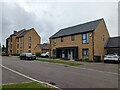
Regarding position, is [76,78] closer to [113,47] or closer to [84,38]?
[84,38]

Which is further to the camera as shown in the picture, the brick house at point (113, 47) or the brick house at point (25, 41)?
the brick house at point (25, 41)

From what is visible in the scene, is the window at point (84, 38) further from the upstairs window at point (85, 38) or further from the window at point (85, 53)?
the window at point (85, 53)

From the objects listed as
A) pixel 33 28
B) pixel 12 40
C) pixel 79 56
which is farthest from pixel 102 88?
pixel 12 40

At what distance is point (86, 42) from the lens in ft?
63.2

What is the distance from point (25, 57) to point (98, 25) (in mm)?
16610

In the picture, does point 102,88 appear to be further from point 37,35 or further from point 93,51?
point 37,35

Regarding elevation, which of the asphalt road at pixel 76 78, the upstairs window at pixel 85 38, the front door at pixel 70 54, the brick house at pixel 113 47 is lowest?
the asphalt road at pixel 76 78

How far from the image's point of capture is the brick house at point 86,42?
18328 millimetres

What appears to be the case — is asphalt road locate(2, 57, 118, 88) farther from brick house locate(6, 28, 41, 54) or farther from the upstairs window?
brick house locate(6, 28, 41, 54)

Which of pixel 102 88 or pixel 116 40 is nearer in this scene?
pixel 102 88

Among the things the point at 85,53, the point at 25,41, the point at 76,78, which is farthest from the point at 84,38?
the point at 25,41

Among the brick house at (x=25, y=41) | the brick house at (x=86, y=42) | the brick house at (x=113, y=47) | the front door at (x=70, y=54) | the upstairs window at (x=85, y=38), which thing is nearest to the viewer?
the brick house at (x=86, y=42)

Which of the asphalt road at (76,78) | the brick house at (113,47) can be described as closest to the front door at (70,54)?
the brick house at (113,47)

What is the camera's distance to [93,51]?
58.5 feet
